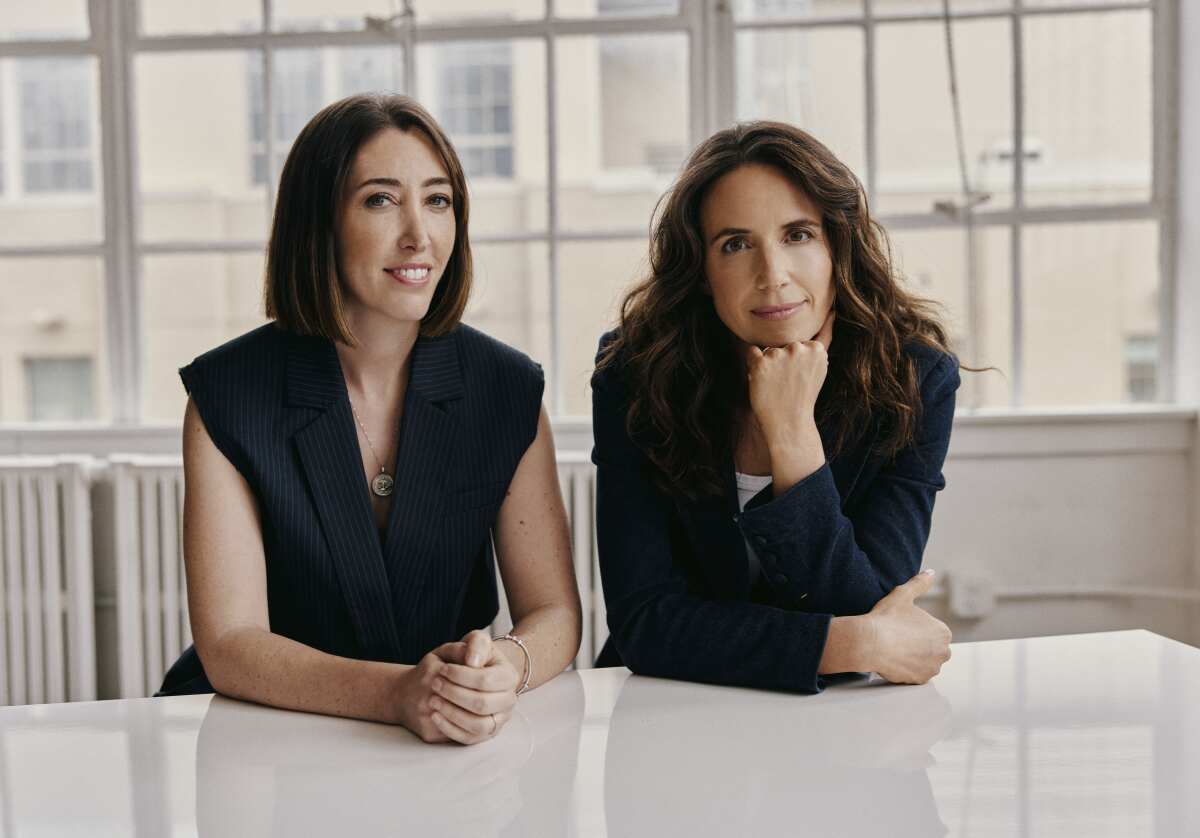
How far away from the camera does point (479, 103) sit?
9.89 feet

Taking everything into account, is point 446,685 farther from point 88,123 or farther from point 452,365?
point 88,123

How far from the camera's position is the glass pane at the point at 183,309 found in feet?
10.2

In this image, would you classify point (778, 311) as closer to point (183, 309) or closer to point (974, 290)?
point (974, 290)

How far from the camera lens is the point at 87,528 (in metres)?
2.84

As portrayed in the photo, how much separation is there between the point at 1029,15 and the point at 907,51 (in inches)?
12.6

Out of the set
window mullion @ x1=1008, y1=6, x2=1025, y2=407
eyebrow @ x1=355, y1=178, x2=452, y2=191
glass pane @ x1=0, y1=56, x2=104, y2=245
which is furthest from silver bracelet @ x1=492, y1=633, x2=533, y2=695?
glass pane @ x1=0, y1=56, x2=104, y2=245

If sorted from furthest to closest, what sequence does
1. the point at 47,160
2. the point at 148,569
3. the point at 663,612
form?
the point at 47,160, the point at 148,569, the point at 663,612

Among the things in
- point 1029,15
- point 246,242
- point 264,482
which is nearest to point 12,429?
point 246,242

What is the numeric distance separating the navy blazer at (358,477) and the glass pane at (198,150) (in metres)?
1.67

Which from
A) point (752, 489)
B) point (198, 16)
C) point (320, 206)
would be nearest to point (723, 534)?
point (752, 489)

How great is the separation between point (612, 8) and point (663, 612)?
2.08m

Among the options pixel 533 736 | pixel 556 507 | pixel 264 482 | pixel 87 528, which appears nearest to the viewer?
pixel 533 736

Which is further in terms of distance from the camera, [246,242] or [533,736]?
[246,242]

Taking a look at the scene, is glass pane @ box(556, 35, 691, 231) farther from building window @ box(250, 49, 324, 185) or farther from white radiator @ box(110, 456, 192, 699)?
white radiator @ box(110, 456, 192, 699)
